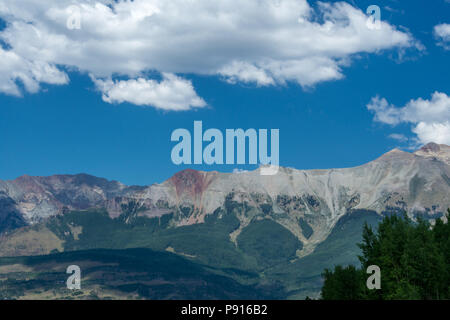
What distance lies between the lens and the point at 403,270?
135 meters

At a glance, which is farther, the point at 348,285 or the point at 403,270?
the point at 348,285

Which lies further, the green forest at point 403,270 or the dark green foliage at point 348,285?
the dark green foliage at point 348,285

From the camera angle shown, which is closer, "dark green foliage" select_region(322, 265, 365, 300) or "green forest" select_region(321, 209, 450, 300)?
"green forest" select_region(321, 209, 450, 300)

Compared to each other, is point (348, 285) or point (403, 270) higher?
point (403, 270)

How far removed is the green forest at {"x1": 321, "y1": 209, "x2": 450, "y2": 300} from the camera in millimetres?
130375

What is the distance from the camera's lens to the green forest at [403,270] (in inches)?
5133
